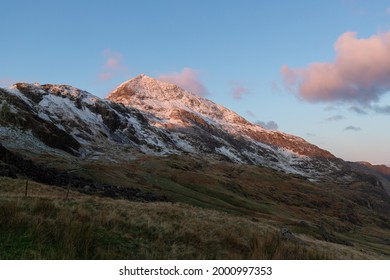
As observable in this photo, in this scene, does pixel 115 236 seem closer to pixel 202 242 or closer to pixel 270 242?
pixel 202 242

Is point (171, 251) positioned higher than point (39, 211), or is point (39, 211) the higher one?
point (39, 211)

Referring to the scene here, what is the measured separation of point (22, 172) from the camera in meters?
63.5

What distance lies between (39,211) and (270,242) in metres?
8.39

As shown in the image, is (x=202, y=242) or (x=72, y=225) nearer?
(x=72, y=225)

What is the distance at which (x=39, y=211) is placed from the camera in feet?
47.8

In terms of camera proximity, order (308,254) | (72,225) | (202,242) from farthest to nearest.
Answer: (202,242) → (308,254) → (72,225)
